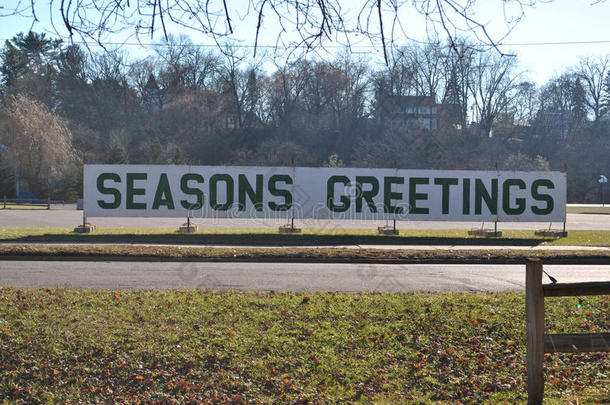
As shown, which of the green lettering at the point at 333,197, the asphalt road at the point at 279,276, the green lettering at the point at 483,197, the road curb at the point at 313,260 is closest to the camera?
the asphalt road at the point at 279,276

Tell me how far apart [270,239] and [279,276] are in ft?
27.6

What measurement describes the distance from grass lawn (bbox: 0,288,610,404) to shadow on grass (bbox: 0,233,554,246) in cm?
1166

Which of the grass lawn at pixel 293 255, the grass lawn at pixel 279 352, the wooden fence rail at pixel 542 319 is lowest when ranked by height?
the grass lawn at pixel 279 352

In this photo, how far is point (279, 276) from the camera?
1221 cm

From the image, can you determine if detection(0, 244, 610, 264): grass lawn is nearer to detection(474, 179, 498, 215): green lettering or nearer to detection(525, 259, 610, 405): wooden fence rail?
detection(474, 179, 498, 215): green lettering

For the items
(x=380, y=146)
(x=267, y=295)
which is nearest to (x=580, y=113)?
(x=380, y=146)

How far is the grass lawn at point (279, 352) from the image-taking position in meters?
5.86

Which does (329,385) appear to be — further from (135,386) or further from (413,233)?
(413,233)

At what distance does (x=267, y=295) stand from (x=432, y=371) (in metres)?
3.27

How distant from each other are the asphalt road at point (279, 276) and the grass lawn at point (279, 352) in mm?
2324

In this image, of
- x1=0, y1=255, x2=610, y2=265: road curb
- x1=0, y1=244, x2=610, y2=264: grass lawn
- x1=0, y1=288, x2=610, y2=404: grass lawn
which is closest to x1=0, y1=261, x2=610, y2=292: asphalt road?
x1=0, y1=255, x2=610, y2=265: road curb

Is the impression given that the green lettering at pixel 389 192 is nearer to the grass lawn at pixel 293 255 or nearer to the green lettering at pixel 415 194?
the green lettering at pixel 415 194

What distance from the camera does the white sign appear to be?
860 inches

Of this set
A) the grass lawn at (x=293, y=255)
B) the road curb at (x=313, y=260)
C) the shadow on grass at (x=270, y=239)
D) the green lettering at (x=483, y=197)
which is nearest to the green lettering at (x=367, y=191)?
the shadow on grass at (x=270, y=239)
